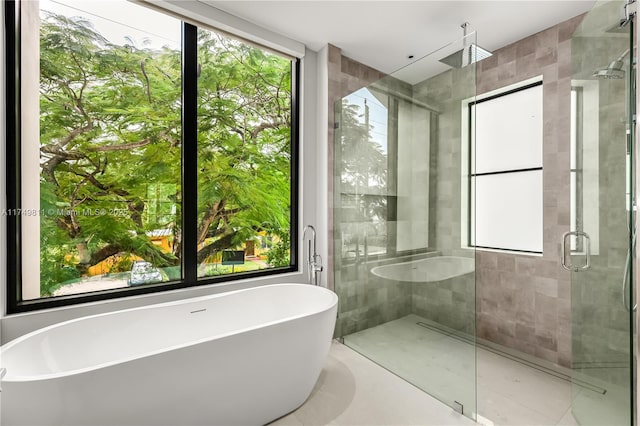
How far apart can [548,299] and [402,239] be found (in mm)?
1276

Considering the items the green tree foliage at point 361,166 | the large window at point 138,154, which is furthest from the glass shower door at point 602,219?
the large window at point 138,154

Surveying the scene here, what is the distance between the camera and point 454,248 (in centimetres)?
188

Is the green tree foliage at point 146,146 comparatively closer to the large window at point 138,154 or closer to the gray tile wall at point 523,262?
the large window at point 138,154

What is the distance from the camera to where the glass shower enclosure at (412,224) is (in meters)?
1.86

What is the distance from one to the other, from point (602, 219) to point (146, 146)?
285cm

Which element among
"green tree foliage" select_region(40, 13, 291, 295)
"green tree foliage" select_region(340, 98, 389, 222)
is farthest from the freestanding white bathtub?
"green tree foliage" select_region(340, 98, 389, 222)

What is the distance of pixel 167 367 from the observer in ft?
4.31

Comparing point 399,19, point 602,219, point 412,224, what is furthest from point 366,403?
point 399,19

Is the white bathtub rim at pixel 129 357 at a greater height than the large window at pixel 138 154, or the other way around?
the large window at pixel 138 154

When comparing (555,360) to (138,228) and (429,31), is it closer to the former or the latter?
(429,31)

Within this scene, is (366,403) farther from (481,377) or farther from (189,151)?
(189,151)

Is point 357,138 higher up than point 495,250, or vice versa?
point 357,138

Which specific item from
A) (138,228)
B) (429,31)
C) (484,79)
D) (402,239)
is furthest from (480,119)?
(138,228)

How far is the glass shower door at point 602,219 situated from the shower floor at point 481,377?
6 cm
